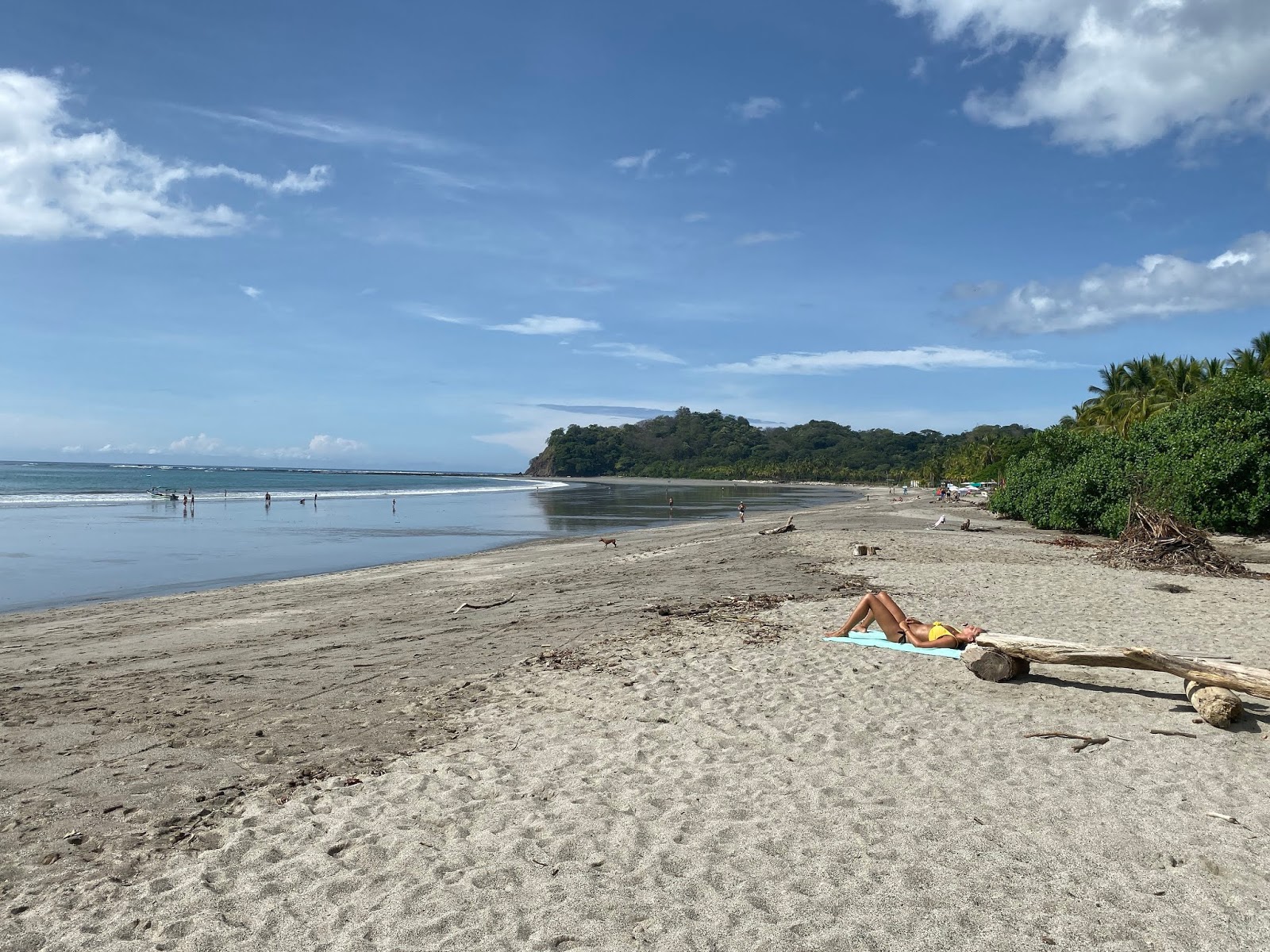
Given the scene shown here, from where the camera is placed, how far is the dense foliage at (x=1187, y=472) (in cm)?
2025

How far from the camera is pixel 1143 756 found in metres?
5.52

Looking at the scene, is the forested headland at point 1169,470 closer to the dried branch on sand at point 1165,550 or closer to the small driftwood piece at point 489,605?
the dried branch on sand at point 1165,550

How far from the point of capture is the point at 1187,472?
2092 cm

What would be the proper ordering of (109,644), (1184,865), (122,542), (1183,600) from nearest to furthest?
1. (1184,865)
2. (109,644)
3. (1183,600)
4. (122,542)

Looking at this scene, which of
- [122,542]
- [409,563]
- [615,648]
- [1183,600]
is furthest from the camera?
[122,542]

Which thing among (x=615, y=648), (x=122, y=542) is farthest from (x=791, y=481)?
(x=615, y=648)

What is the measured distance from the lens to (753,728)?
243 inches

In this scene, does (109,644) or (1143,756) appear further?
(109,644)

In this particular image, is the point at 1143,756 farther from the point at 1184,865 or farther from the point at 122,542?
the point at 122,542

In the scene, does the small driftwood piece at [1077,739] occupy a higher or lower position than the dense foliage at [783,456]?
lower

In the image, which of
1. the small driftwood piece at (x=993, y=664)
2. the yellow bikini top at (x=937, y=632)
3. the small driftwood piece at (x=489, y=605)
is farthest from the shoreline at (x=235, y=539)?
the small driftwood piece at (x=993, y=664)

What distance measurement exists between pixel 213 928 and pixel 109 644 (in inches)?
328

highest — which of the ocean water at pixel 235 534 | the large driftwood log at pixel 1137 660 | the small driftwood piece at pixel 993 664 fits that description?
the large driftwood log at pixel 1137 660

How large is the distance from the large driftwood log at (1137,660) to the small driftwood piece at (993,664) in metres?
0.07
